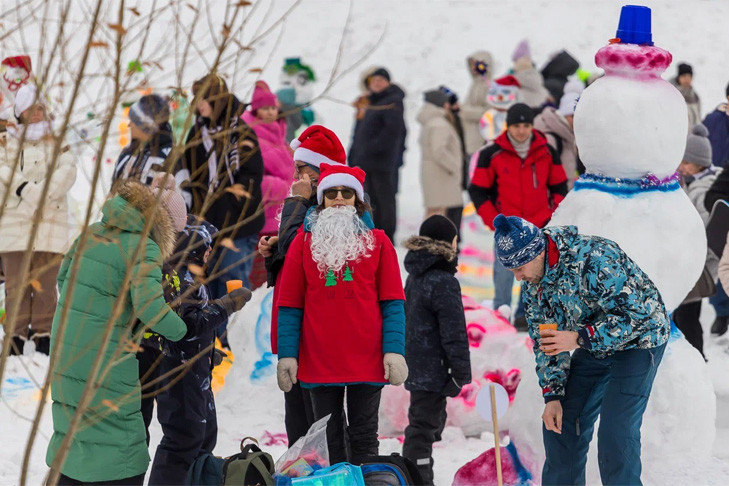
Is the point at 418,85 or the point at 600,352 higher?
the point at 418,85

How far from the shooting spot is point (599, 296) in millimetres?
4297

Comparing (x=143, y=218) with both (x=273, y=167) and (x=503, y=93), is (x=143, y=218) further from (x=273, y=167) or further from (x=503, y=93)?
(x=503, y=93)

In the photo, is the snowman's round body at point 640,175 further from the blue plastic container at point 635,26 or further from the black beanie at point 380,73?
the black beanie at point 380,73

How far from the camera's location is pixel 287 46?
1947cm

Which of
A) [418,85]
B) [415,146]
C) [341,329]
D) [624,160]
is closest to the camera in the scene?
[341,329]

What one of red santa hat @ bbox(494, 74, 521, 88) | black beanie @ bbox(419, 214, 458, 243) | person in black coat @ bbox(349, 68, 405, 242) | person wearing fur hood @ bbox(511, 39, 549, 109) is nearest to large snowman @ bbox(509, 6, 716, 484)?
black beanie @ bbox(419, 214, 458, 243)

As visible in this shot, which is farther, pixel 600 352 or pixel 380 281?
pixel 380 281

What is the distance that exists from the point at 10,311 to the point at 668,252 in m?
3.72

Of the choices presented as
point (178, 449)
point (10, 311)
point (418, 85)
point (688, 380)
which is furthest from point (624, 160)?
point (418, 85)

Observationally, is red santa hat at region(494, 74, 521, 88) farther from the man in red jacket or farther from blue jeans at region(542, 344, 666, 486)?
blue jeans at region(542, 344, 666, 486)

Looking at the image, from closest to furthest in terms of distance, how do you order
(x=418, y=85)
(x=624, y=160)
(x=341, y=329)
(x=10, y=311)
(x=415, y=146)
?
1. (x=10, y=311)
2. (x=341, y=329)
3. (x=624, y=160)
4. (x=415, y=146)
5. (x=418, y=85)

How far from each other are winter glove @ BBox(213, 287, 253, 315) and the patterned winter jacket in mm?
1320

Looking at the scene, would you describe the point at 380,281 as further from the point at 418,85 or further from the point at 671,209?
the point at 418,85

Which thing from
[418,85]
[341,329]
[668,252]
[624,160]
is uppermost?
[418,85]
